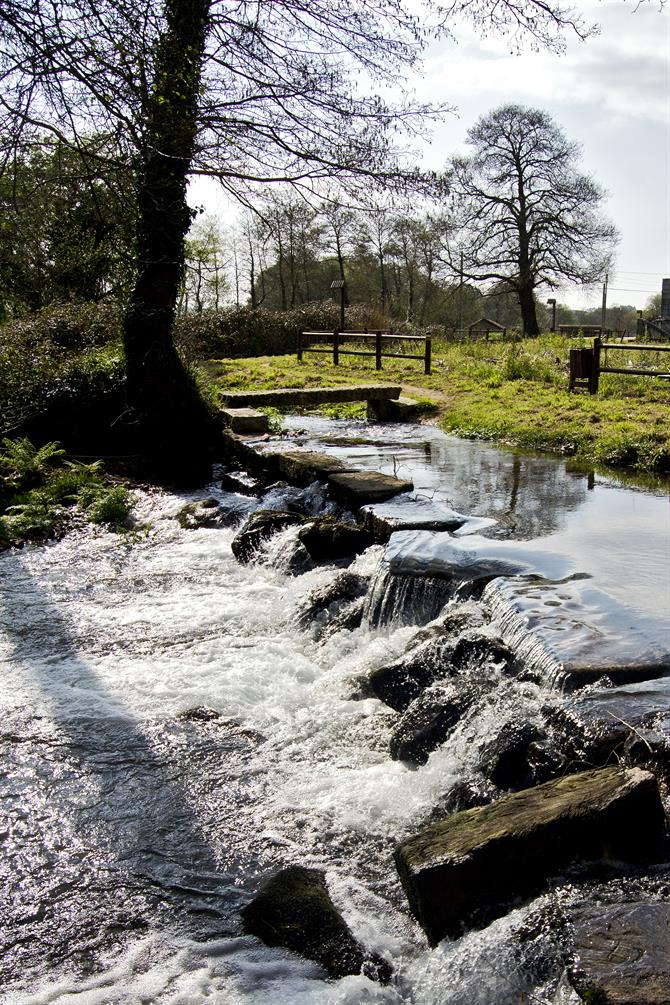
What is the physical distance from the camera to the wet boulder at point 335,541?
687 centimetres

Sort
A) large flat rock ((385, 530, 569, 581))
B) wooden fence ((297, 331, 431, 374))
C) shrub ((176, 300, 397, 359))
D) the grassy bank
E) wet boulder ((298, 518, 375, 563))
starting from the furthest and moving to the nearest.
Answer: shrub ((176, 300, 397, 359))
wooden fence ((297, 331, 431, 374))
the grassy bank
wet boulder ((298, 518, 375, 563))
large flat rock ((385, 530, 569, 581))

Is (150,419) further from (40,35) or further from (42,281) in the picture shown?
(40,35)

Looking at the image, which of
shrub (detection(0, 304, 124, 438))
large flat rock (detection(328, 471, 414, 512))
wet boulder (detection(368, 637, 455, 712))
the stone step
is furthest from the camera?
shrub (detection(0, 304, 124, 438))

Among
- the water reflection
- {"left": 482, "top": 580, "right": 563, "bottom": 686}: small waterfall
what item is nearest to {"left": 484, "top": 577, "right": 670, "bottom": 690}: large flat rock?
{"left": 482, "top": 580, "right": 563, "bottom": 686}: small waterfall

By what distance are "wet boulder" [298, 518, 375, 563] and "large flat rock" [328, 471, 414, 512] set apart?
0.41 m

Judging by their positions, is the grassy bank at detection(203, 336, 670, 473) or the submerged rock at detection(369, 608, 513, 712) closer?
the submerged rock at detection(369, 608, 513, 712)

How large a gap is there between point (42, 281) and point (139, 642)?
559 centimetres

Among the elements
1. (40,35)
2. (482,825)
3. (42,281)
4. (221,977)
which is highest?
(40,35)

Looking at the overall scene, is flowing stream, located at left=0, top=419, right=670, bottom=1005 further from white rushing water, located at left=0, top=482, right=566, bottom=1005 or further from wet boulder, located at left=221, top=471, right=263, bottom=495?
wet boulder, located at left=221, top=471, right=263, bottom=495

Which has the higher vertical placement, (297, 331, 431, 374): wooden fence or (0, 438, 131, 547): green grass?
(297, 331, 431, 374): wooden fence

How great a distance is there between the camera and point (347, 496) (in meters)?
7.61

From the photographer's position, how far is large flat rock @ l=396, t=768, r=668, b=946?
2738 millimetres

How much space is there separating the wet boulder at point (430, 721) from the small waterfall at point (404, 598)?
1054 mm

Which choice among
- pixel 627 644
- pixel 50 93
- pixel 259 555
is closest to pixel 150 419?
pixel 259 555
